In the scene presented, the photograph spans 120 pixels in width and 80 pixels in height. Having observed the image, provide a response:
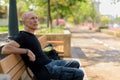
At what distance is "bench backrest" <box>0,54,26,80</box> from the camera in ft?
14.2

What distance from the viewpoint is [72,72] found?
5.67 meters

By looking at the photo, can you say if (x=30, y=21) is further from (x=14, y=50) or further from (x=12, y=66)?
(x=12, y=66)

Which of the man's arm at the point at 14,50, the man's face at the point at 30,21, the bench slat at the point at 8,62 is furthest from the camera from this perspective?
the man's face at the point at 30,21

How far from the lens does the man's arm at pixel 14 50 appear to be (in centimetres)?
510

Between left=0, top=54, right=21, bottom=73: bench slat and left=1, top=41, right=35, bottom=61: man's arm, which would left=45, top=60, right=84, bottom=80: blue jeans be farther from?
left=0, top=54, right=21, bottom=73: bench slat

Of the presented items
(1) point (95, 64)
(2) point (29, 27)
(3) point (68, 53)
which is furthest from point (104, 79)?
(3) point (68, 53)

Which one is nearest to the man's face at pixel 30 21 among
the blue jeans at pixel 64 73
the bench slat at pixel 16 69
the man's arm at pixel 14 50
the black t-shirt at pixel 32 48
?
the black t-shirt at pixel 32 48

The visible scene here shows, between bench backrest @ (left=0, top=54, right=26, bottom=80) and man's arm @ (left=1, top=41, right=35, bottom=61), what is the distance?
0.09 meters

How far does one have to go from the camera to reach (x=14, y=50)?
16.9 ft

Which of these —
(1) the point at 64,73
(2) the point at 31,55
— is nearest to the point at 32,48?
(2) the point at 31,55

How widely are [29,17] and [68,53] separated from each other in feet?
23.8

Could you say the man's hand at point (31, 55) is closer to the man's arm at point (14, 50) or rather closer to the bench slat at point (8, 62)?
the man's arm at point (14, 50)

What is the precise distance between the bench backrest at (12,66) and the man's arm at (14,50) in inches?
3.5

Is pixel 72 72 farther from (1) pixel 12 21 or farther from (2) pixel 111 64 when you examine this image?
(2) pixel 111 64
